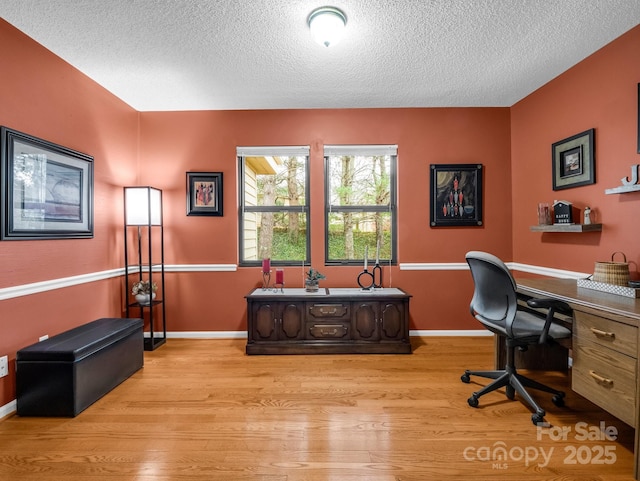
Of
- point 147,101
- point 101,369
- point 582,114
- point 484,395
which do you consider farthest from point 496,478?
point 147,101

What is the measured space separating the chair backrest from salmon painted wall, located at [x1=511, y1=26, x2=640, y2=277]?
1.05 meters

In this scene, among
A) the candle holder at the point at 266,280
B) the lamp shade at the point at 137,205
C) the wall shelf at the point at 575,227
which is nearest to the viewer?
the wall shelf at the point at 575,227

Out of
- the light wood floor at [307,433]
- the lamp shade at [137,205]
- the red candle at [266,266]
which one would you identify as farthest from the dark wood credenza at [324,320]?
the lamp shade at [137,205]

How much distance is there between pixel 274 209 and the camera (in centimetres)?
360

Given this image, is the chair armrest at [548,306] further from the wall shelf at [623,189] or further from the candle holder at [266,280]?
the candle holder at [266,280]

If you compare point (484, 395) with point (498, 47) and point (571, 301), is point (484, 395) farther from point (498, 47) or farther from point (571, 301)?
point (498, 47)

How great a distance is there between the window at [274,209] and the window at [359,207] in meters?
0.31

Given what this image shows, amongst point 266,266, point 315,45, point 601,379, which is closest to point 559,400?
point 601,379

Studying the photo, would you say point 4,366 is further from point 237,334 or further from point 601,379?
point 601,379

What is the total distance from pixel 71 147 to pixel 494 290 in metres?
3.45

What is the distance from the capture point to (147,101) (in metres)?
3.25

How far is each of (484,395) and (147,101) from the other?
4.10 meters

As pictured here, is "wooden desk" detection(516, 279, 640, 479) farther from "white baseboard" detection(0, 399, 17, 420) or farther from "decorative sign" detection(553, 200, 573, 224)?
"white baseboard" detection(0, 399, 17, 420)

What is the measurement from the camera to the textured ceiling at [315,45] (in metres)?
1.96
